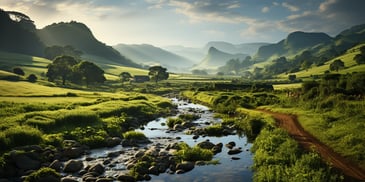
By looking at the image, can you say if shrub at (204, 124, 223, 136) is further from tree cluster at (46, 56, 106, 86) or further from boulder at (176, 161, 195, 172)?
tree cluster at (46, 56, 106, 86)

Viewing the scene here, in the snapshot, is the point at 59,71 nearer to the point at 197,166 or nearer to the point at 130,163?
the point at 130,163

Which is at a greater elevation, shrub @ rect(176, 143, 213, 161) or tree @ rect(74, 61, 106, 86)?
tree @ rect(74, 61, 106, 86)

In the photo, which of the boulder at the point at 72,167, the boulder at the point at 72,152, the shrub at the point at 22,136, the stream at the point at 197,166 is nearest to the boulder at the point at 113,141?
the stream at the point at 197,166

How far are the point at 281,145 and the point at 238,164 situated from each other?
550 cm

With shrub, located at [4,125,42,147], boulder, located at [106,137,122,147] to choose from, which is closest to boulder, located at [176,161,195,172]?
boulder, located at [106,137,122,147]

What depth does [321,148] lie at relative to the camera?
34688mm

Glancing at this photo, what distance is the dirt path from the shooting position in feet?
87.8

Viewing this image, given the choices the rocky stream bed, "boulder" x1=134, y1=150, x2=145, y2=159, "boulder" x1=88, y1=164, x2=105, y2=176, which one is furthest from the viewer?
"boulder" x1=134, y1=150, x2=145, y2=159

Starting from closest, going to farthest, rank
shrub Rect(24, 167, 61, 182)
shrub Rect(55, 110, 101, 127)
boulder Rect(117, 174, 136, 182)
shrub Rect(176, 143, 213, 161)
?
shrub Rect(24, 167, 61, 182) < boulder Rect(117, 174, 136, 182) < shrub Rect(176, 143, 213, 161) < shrub Rect(55, 110, 101, 127)

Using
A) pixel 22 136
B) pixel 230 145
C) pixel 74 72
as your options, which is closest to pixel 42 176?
pixel 22 136

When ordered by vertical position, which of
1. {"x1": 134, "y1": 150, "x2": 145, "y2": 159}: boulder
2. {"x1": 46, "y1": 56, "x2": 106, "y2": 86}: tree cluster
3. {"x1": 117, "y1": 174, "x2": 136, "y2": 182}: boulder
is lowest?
{"x1": 117, "y1": 174, "x2": 136, "y2": 182}: boulder

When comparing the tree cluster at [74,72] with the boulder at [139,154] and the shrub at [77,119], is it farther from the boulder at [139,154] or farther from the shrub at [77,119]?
the boulder at [139,154]

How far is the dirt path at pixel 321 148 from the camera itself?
26.8 meters

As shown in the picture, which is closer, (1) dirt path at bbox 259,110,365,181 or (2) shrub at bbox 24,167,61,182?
(1) dirt path at bbox 259,110,365,181
